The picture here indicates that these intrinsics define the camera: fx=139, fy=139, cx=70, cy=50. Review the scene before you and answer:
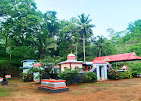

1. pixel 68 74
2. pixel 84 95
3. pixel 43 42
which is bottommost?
pixel 84 95

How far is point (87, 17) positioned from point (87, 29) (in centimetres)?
304

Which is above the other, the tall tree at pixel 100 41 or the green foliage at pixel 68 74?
the tall tree at pixel 100 41

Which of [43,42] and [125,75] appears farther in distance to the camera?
[43,42]

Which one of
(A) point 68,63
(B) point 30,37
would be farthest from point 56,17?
(A) point 68,63

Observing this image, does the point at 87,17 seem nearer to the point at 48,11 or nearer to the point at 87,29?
the point at 87,29

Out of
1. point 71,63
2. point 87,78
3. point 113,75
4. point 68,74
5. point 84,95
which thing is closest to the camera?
point 84,95

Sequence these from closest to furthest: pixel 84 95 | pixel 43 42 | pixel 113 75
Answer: pixel 84 95, pixel 113 75, pixel 43 42

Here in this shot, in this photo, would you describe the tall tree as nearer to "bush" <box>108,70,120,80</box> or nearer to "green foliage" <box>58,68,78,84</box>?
"bush" <box>108,70,120,80</box>

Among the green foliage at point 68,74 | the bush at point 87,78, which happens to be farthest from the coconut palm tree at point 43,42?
the green foliage at point 68,74

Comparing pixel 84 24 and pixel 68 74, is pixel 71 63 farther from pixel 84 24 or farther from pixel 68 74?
pixel 84 24

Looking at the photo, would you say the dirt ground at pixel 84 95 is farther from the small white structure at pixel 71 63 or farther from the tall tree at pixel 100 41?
the tall tree at pixel 100 41

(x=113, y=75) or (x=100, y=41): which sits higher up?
(x=100, y=41)

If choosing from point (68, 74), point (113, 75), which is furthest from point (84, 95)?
point (113, 75)

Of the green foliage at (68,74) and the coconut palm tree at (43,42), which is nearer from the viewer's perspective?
the green foliage at (68,74)
